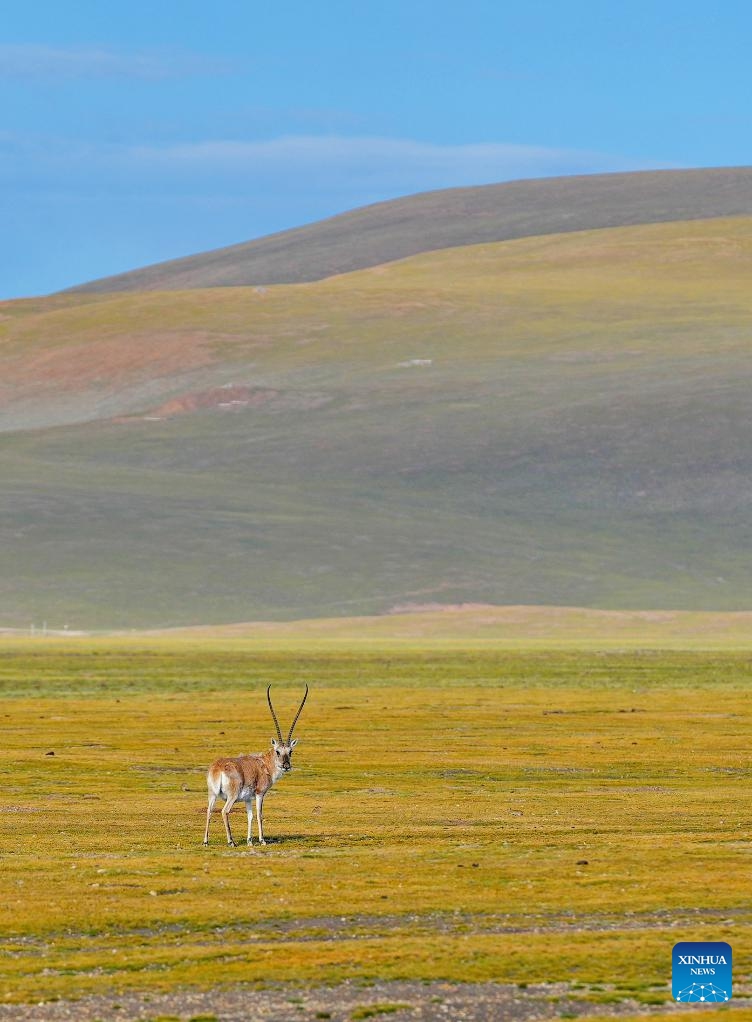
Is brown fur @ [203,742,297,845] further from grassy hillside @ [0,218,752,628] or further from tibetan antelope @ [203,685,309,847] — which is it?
grassy hillside @ [0,218,752,628]

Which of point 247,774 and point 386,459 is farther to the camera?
point 386,459

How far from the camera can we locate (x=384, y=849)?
22.3m

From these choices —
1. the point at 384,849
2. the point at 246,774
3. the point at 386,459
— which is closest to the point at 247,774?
the point at 246,774

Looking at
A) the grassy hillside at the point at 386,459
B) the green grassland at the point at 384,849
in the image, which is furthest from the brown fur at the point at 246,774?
the grassy hillside at the point at 386,459

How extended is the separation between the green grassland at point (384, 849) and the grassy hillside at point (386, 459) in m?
67.8

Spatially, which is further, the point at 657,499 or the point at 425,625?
the point at 657,499

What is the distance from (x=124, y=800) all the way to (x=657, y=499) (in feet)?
378

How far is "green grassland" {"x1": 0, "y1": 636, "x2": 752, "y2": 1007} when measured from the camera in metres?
15.5

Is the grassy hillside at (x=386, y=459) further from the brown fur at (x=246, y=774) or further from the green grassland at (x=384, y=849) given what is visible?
the brown fur at (x=246, y=774)

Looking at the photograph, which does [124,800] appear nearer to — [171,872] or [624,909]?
[171,872]

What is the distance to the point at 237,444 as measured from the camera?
155375 mm

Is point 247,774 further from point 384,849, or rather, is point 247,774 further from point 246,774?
point 384,849

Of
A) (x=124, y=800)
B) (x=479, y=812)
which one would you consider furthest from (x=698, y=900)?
(x=124, y=800)

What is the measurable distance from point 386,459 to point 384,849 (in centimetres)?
12610
